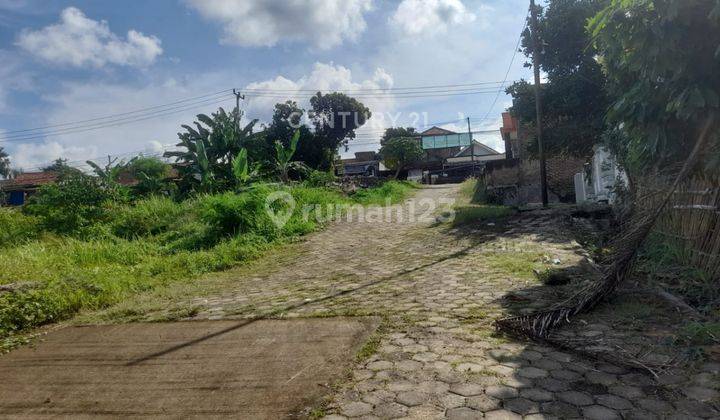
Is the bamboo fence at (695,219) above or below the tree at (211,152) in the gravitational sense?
below

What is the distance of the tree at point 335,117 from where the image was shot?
1293 inches

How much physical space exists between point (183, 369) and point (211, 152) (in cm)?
1396

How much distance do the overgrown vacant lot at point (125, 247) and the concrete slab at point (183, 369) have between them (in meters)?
1.14

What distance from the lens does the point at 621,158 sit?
7.77m

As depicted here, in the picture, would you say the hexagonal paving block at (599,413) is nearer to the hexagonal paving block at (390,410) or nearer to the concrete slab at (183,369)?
the hexagonal paving block at (390,410)

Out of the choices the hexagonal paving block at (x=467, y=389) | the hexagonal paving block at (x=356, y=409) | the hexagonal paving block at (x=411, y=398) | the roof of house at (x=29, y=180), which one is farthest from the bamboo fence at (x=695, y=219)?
the roof of house at (x=29, y=180)

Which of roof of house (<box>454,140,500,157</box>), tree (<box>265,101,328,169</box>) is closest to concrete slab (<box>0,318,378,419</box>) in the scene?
tree (<box>265,101,328,169</box>)

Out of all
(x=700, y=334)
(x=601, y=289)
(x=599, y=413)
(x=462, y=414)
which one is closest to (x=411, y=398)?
(x=462, y=414)

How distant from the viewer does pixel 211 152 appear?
16.2 m

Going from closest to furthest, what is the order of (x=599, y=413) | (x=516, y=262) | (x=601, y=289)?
(x=599, y=413), (x=601, y=289), (x=516, y=262)

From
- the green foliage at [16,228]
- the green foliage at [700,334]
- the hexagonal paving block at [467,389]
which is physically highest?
the green foliage at [16,228]

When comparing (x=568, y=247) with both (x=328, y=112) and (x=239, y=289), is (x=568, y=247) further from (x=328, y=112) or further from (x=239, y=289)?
(x=328, y=112)

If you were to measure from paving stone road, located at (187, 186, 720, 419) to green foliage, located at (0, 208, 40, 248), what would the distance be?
7.81 metres

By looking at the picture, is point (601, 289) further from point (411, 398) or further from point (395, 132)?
point (395, 132)
